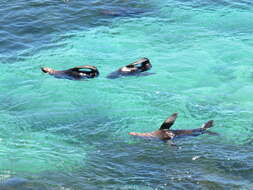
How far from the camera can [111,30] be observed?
50.7 ft

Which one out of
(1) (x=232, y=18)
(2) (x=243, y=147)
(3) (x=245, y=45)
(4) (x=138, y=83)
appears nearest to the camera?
(2) (x=243, y=147)

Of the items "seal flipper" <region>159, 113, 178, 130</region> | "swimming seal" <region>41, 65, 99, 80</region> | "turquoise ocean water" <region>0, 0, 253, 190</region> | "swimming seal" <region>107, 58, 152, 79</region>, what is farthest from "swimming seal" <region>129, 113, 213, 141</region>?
"swimming seal" <region>41, 65, 99, 80</region>

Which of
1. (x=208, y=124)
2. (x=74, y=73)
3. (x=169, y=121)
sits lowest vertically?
(x=74, y=73)

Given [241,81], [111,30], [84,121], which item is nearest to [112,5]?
[111,30]

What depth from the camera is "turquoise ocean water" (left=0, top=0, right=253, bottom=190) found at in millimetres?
8180

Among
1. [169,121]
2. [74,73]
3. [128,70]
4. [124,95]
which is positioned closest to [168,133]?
[169,121]

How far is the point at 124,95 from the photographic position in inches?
444

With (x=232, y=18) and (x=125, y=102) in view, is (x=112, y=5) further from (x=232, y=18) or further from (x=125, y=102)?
(x=125, y=102)

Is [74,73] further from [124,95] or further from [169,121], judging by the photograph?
[169,121]

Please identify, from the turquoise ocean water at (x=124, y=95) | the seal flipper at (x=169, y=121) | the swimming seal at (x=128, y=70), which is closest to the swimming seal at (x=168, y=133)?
the seal flipper at (x=169, y=121)

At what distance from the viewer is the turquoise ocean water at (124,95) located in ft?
26.8

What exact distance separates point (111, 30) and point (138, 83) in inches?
162

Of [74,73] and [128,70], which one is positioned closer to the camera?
[74,73]

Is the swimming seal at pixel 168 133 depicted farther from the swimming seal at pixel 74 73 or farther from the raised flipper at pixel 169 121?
the swimming seal at pixel 74 73
